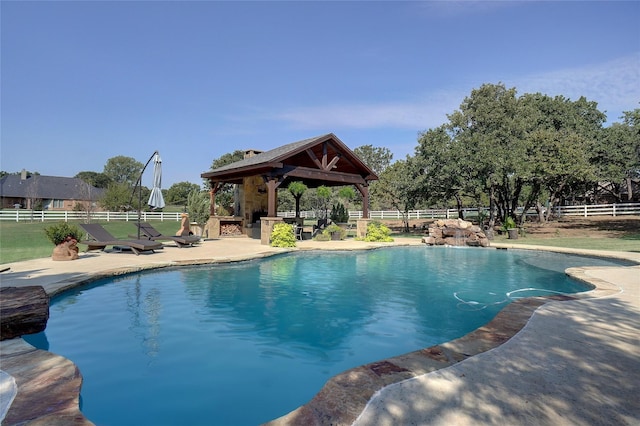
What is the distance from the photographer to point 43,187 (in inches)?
1715

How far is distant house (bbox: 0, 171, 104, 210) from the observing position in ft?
131

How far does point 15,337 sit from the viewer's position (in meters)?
3.91

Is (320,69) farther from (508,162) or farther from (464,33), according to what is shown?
(508,162)

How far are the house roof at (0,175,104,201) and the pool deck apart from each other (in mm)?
42025

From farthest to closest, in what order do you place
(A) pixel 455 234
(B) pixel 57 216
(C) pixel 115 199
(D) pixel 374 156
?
(D) pixel 374 156, (C) pixel 115 199, (B) pixel 57 216, (A) pixel 455 234

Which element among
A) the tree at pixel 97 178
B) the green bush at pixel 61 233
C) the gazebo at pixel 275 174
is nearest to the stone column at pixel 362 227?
the gazebo at pixel 275 174

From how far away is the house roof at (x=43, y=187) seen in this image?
39.9 metres

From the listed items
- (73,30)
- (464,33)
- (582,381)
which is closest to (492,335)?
(582,381)

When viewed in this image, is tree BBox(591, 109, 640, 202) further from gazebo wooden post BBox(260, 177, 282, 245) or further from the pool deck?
the pool deck

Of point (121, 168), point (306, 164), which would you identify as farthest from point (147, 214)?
point (121, 168)

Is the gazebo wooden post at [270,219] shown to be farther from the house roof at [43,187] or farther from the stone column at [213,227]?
the house roof at [43,187]

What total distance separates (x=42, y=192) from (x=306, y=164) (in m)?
43.0

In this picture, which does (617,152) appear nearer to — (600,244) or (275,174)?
(600,244)

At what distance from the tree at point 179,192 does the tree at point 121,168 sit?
20.5 meters
